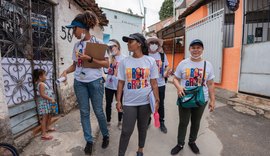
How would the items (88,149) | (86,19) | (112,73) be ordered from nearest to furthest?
(86,19) → (88,149) → (112,73)

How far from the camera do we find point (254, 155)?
2.70 metres

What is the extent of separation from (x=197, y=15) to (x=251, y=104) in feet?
15.9

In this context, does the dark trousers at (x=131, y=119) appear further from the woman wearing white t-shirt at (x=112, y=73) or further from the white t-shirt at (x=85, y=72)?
the woman wearing white t-shirt at (x=112, y=73)

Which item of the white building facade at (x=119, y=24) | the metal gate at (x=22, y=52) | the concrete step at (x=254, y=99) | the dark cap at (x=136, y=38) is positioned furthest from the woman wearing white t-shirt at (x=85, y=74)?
the white building facade at (x=119, y=24)

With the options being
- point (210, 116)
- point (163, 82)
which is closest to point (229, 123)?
point (210, 116)

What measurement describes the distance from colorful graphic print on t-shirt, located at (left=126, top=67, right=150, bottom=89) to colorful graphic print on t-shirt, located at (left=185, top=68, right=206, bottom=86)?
0.64 metres

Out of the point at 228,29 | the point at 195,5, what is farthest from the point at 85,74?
the point at 195,5

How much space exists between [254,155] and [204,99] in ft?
4.09

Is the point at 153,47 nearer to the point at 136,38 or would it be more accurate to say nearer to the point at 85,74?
the point at 136,38

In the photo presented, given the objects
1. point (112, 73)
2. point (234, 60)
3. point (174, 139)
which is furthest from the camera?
point (234, 60)

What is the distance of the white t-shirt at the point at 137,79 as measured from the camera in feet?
7.14

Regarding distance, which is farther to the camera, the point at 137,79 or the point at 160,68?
the point at 160,68

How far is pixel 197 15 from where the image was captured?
806 centimetres

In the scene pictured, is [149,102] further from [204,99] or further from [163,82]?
[163,82]
